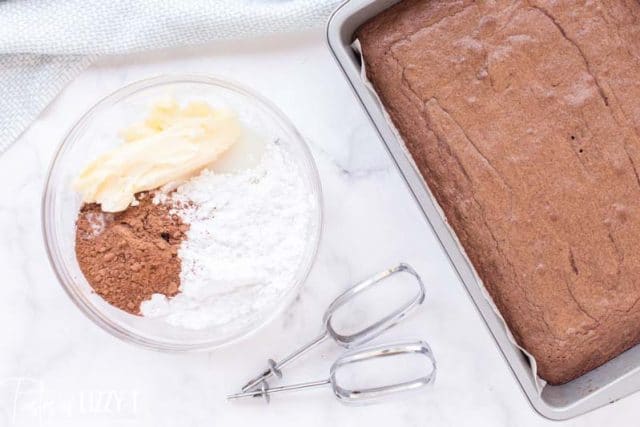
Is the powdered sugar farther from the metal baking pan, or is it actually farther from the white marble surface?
the metal baking pan

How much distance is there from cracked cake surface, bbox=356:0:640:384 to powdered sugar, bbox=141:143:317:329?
334mm

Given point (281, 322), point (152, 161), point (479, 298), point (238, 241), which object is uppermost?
point (152, 161)

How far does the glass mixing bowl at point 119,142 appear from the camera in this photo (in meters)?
1.70

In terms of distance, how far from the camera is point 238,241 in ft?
5.40

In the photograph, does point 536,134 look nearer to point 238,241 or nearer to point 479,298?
point 479,298

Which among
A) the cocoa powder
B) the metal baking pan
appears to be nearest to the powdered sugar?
the cocoa powder

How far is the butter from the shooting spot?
163cm

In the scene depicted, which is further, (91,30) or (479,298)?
(91,30)

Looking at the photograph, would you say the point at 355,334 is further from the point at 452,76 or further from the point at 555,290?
the point at 452,76

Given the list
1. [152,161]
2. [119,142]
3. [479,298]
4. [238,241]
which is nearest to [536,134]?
[479,298]

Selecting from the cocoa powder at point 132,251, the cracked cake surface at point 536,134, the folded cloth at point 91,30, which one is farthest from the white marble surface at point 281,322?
the cracked cake surface at point 536,134

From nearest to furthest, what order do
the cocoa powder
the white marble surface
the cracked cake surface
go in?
the cracked cake surface
the cocoa powder
the white marble surface

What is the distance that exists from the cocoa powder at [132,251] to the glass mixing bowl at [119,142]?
0.07 meters

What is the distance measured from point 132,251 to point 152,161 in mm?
190
